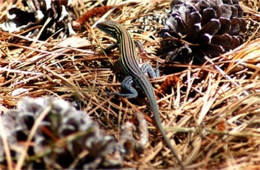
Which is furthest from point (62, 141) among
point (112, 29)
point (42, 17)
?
point (42, 17)

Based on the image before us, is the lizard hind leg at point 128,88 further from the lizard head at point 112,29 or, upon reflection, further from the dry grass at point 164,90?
the lizard head at point 112,29

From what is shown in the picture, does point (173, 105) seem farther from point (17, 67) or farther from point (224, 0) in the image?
point (17, 67)

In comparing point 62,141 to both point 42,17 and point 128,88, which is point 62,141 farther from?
point 42,17

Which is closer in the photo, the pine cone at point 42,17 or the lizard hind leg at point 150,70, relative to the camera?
the lizard hind leg at point 150,70

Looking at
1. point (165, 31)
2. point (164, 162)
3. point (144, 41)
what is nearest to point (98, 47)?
point (144, 41)

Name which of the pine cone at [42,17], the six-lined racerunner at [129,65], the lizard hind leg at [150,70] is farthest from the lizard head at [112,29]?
the lizard hind leg at [150,70]

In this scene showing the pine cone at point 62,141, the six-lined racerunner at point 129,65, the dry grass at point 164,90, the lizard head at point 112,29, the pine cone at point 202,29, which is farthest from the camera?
the lizard head at point 112,29

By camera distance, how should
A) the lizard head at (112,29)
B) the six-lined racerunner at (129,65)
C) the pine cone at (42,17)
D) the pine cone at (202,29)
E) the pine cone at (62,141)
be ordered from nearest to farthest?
1. the pine cone at (62,141)
2. the six-lined racerunner at (129,65)
3. the pine cone at (202,29)
4. the lizard head at (112,29)
5. the pine cone at (42,17)
